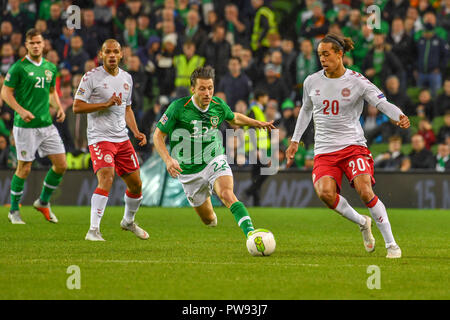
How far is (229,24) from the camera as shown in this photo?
66.9 feet

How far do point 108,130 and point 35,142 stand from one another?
Result: 94.0 inches

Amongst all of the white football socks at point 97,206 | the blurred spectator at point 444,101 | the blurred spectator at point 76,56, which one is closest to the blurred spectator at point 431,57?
the blurred spectator at point 444,101

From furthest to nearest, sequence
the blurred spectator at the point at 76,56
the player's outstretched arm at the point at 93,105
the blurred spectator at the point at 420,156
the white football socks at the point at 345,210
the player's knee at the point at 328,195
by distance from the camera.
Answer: the blurred spectator at the point at 76,56, the blurred spectator at the point at 420,156, the player's outstretched arm at the point at 93,105, the white football socks at the point at 345,210, the player's knee at the point at 328,195

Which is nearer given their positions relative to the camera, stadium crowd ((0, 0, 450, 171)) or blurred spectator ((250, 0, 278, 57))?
stadium crowd ((0, 0, 450, 171))

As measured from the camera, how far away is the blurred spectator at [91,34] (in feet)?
67.5

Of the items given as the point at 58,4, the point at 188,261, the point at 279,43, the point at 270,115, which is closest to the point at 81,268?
the point at 188,261

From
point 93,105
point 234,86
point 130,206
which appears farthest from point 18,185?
point 234,86

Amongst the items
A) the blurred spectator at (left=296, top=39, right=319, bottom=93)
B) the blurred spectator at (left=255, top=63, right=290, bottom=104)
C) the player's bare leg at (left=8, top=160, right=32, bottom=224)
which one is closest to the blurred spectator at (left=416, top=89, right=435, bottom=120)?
the blurred spectator at (left=296, top=39, right=319, bottom=93)

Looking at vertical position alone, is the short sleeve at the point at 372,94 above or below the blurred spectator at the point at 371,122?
above

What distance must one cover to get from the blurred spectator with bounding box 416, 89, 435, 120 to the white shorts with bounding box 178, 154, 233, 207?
9.69 metres

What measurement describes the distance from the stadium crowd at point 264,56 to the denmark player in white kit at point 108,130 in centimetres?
675

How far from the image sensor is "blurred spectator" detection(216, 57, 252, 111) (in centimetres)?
1836

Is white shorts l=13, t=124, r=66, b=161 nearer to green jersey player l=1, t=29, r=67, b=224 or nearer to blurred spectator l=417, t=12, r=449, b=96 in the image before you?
green jersey player l=1, t=29, r=67, b=224

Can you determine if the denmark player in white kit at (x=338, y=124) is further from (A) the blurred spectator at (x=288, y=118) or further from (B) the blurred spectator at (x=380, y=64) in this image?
(B) the blurred spectator at (x=380, y=64)
